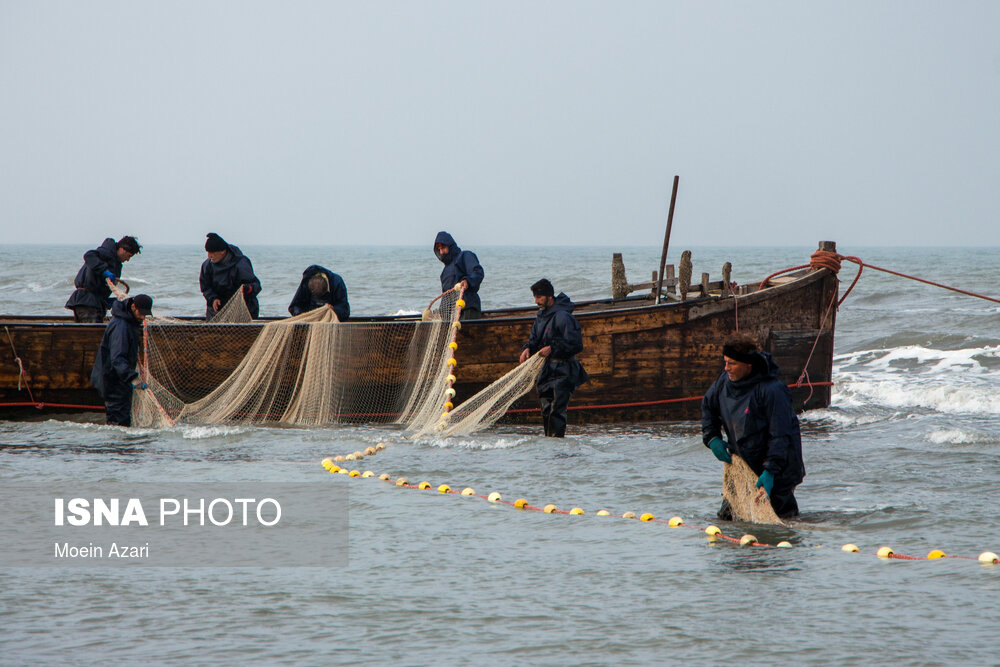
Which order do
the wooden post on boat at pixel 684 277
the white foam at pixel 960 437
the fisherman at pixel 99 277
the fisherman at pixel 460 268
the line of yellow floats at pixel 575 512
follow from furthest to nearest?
the wooden post on boat at pixel 684 277 < the fisherman at pixel 99 277 < the fisherman at pixel 460 268 < the white foam at pixel 960 437 < the line of yellow floats at pixel 575 512

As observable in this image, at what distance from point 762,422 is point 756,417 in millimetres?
47

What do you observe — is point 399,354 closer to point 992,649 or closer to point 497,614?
point 497,614

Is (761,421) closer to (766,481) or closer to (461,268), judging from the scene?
(766,481)

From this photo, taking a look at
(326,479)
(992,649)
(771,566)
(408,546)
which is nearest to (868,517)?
(771,566)

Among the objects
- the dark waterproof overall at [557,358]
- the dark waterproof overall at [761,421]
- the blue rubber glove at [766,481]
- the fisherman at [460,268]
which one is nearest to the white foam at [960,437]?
the dark waterproof overall at [557,358]

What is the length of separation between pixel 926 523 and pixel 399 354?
18.7ft

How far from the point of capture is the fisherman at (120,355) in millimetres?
8938

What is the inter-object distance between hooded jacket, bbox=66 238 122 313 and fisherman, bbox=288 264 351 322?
192 cm

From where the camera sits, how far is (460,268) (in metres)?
10.4

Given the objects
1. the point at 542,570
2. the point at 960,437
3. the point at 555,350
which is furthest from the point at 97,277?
the point at 960,437
